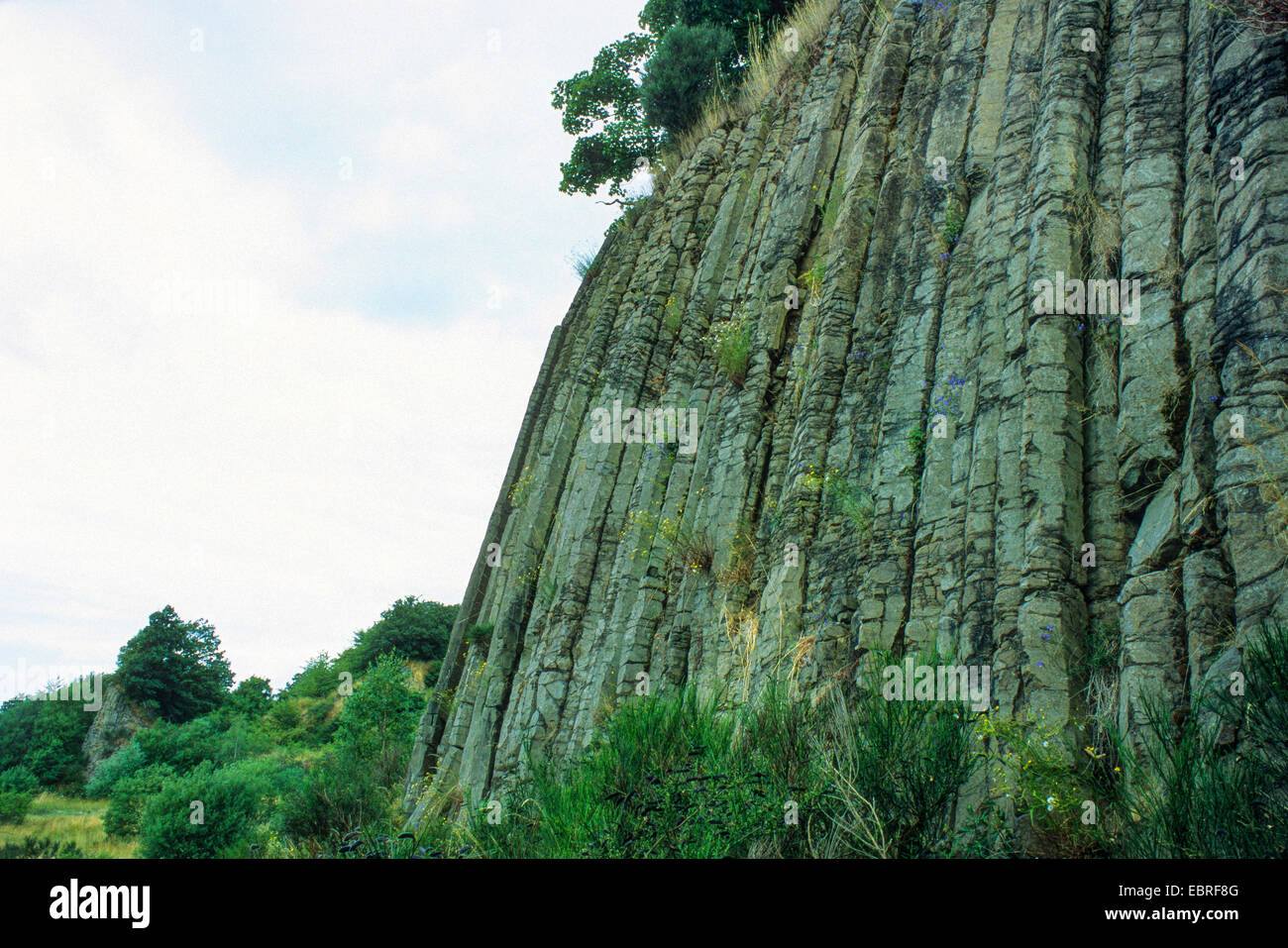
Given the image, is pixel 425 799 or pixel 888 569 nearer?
pixel 888 569

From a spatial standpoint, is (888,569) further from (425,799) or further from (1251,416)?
(425,799)

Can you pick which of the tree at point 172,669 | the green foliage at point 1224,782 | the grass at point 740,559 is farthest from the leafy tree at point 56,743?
the green foliage at point 1224,782

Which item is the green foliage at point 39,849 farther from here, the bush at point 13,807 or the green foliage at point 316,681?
the green foliage at point 316,681

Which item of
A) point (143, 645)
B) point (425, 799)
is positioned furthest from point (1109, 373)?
point (143, 645)

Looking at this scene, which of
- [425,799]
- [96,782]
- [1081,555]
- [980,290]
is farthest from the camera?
[96,782]

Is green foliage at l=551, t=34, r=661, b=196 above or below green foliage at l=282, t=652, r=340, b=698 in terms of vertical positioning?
above

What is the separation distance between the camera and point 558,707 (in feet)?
38.1

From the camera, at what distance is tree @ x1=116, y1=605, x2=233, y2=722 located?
32.7 metres

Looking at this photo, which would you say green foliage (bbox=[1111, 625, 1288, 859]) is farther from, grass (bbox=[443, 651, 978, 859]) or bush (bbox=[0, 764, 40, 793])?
bush (bbox=[0, 764, 40, 793])

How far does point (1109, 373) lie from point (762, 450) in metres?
4.54

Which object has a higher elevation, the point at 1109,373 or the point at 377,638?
the point at 1109,373

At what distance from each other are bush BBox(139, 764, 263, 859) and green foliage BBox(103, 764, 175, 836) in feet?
13.0

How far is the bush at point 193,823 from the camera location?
53.0 ft

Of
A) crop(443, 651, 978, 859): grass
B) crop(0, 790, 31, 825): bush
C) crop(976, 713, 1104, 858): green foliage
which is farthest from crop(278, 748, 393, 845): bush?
crop(0, 790, 31, 825): bush
